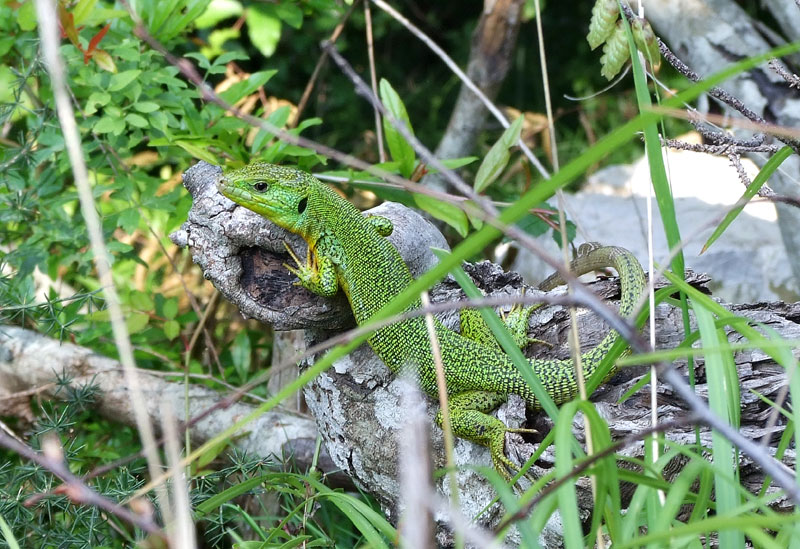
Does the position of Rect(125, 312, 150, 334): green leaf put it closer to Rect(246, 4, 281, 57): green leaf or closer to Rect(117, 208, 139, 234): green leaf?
Rect(117, 208, 139, 234): green leaf

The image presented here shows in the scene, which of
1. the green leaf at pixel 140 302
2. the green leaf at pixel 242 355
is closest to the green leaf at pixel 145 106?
the green leaf at pixel 140 302

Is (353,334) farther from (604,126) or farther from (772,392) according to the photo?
(604,126)

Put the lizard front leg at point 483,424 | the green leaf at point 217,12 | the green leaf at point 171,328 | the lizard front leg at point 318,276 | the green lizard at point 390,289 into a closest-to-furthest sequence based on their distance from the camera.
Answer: the lizard front leg at point 483,424, the green lizard at point 390,289, the lizard front leg at point 318,276, the green leaf at point 171,328, the green leaf at point 217,12

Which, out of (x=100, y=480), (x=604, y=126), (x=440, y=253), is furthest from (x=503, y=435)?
(x=604, y=126)

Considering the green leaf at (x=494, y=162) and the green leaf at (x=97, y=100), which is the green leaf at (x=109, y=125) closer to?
the green leaf at (x=97, y=100)

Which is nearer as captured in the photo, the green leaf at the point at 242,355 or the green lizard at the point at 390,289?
the green lizard at the point at 390,289

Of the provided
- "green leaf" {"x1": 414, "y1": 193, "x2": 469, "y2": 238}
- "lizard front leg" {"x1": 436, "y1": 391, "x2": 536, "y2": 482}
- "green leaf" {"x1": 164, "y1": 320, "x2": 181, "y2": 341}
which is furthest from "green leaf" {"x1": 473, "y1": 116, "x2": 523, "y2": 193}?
"green leaf" {"x1": 164, "y1": 320, "x2": 181, "y2": 341}

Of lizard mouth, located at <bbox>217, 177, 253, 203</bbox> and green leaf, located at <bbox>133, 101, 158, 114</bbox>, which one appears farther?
green leaf, located at <bbox>133, 101, 158, 114</bbox>
